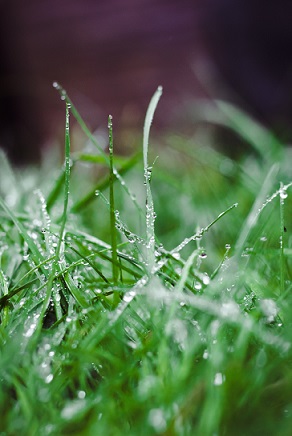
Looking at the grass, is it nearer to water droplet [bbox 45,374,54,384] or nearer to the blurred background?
water droplet [bbox 45,374,54,384]

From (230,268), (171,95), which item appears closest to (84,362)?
(230,268)

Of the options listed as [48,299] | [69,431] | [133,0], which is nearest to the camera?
[69,431]

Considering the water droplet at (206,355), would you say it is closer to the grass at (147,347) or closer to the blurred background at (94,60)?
the grass at (147,347)

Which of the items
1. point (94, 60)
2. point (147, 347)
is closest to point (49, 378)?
point (147, 347)

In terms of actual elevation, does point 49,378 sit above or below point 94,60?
below

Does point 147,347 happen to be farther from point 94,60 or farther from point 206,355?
point 94,60

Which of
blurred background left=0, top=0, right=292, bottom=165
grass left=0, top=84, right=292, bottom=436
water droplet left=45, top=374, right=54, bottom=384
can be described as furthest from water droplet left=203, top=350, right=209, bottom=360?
blurred background left=0, top=0, right=292, bottom=165

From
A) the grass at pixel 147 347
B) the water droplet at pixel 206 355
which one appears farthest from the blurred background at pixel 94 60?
the water droplet at pixel 206 355

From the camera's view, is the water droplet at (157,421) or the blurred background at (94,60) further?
the blurred background at (94,60)

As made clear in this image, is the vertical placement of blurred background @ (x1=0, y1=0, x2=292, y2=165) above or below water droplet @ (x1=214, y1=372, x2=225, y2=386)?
above

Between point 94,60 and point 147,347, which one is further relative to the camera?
point 94,60

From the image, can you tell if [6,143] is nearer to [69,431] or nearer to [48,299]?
[48,299]
